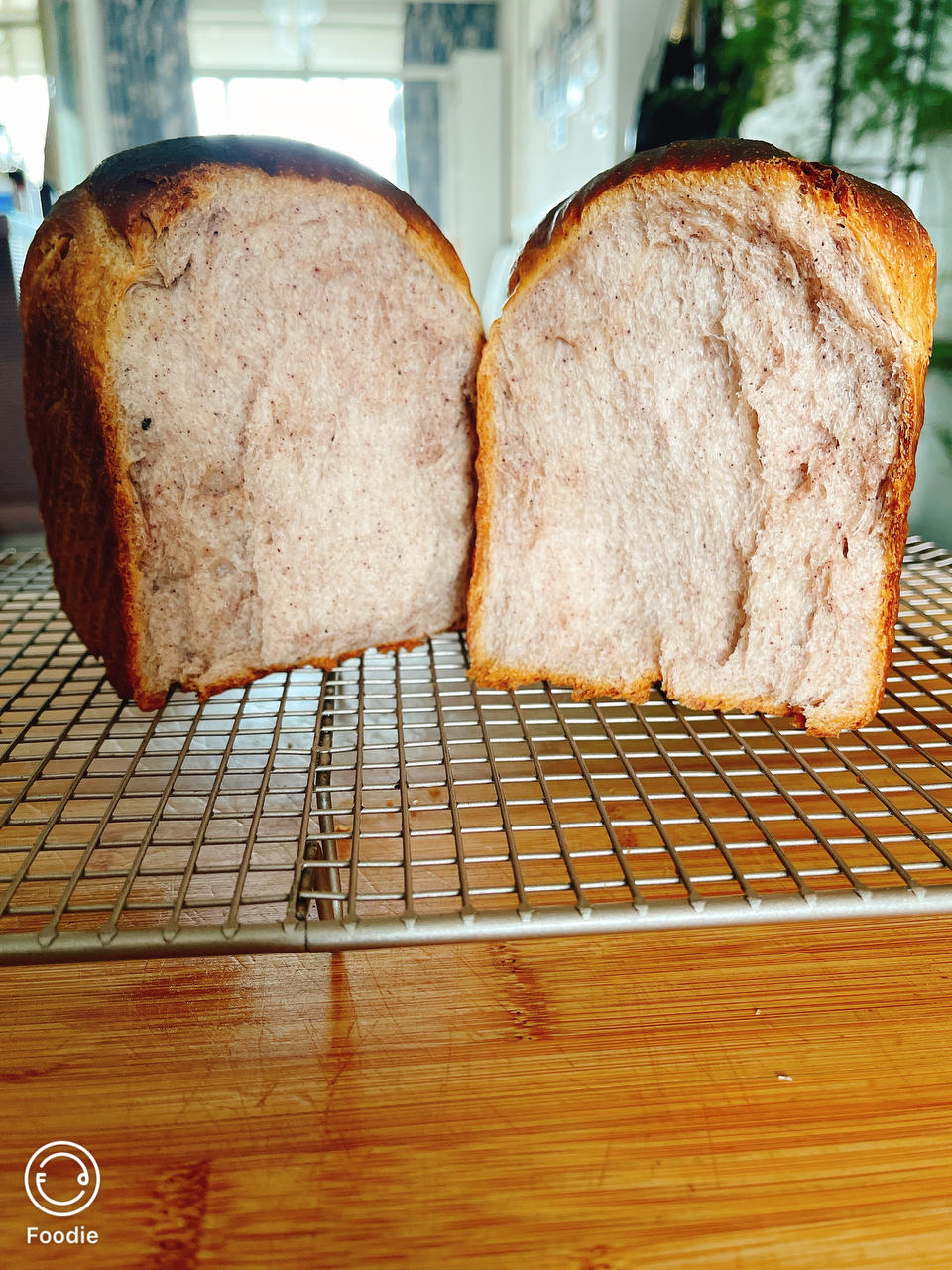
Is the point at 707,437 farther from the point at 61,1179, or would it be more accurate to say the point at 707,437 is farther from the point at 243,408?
the point at 61,1179

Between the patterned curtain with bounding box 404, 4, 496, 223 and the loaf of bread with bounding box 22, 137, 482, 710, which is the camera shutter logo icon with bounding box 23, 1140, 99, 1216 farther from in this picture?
the patterned curtain with bounding box 404, 4, 496, 223

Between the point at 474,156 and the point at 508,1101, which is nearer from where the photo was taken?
the point at 508,1101

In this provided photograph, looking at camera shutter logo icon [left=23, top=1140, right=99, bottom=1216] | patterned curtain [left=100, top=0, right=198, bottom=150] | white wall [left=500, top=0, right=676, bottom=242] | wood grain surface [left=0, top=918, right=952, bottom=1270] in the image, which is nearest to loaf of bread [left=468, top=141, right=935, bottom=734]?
wood grain surface [left=0, top=918, right=952, bottom=1270]

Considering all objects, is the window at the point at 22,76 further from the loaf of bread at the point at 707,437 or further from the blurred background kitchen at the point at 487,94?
the loaf of bread at the point at 707,437

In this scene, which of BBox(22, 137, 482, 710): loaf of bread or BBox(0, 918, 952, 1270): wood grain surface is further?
BBox(22, 137, 482, 710): loaf of bread

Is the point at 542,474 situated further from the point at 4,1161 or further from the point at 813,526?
the point at 4,1161

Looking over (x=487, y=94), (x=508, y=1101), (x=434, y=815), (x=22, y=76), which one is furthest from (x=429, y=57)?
(x=508, y=1101)

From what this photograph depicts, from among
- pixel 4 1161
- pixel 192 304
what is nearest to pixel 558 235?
pixel 192 304
